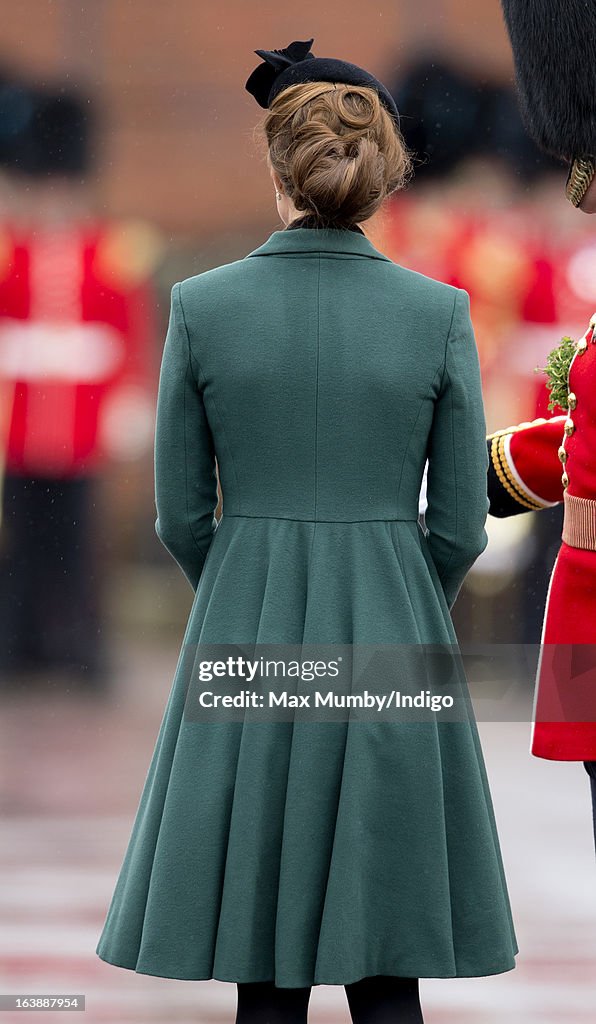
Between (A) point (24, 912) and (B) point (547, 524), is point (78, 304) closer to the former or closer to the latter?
(B) point (547, 524)

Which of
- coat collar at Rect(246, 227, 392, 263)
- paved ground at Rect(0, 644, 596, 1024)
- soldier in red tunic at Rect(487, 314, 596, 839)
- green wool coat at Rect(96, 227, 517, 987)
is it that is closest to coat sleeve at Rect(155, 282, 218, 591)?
green wool coat at Rect(96, 227, 517, 987)

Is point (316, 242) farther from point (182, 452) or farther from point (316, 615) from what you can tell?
point (316, 615)

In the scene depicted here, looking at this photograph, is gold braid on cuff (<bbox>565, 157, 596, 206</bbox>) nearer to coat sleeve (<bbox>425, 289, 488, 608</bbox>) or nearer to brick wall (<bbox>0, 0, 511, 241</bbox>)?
coat sleeve (<bbox>425, 289, 488, 608</bbox>)

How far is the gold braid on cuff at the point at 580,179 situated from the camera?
205cm

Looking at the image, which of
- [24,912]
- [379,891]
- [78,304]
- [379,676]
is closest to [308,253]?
[379,676]

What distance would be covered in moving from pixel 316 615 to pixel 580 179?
0.64 metres

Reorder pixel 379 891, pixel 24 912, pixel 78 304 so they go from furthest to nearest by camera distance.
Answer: pixel 78 304 < pixel 24 912 < pixel 379 891

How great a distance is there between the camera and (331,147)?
72.2 inches

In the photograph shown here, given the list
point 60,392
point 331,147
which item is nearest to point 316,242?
point 331,147

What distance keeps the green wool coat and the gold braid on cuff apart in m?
0.25

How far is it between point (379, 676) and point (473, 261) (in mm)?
3998

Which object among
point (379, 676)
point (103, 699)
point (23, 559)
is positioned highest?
point (379, 676)

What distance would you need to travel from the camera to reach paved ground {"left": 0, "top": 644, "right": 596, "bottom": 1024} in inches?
106

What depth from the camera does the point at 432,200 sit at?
5.77 metres
